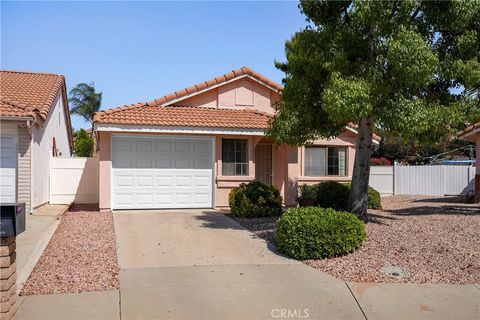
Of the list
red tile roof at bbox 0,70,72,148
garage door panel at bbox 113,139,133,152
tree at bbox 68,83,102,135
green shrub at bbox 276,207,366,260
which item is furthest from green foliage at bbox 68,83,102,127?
green shrub at bbox 276,207,366,260

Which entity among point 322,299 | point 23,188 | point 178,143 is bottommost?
point 322,299

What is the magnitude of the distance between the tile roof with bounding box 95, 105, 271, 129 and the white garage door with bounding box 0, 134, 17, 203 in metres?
2.31

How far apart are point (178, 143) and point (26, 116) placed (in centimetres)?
431

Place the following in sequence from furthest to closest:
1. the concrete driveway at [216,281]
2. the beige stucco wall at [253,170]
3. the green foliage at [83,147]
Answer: the green foliage at [83,147] → the beige stucco wall at [253,170] → the concrete driveway at [216,281]

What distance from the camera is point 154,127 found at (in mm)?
13688

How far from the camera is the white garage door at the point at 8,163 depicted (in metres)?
12.8

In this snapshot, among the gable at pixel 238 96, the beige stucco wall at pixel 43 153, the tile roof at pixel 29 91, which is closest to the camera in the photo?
the tile roof at pixel 29 91

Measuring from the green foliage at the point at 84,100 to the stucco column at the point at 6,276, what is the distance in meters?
43.7

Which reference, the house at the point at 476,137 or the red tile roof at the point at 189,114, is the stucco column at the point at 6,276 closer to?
the red tile roof at the point at 189,114

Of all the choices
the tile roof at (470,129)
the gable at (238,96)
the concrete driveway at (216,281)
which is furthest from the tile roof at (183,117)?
the tile roof at (470,129)

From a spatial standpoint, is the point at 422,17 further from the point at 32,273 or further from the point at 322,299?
the point at 32,273

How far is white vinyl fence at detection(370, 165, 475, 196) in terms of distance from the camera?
22016 mm

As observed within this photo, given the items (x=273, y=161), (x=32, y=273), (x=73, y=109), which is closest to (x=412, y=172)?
(x=273, y=161)

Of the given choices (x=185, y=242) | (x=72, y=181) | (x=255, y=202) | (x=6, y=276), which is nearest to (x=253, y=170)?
(x=255, y=202)
